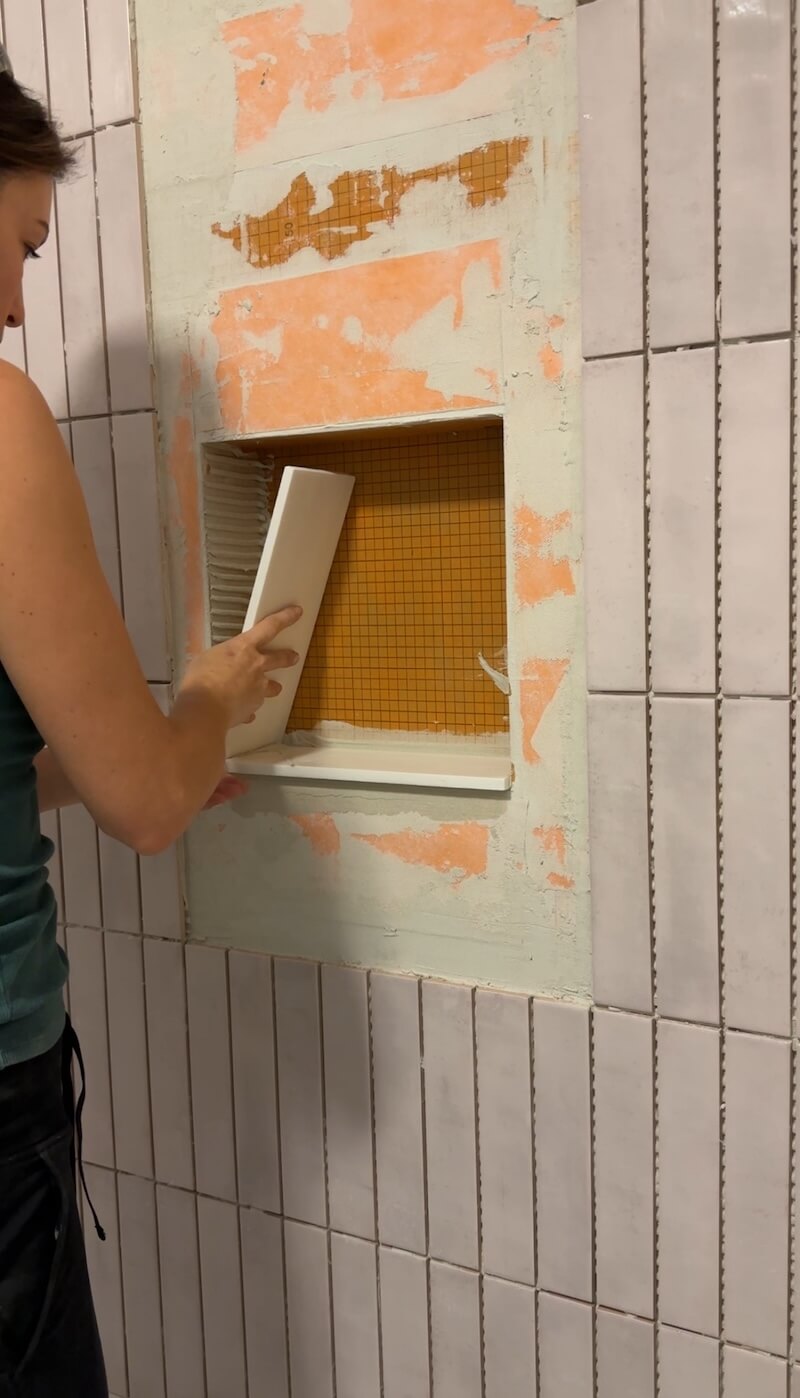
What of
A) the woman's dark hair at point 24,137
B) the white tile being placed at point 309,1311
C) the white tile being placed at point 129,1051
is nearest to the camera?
the woman's dark hair at point 24,137

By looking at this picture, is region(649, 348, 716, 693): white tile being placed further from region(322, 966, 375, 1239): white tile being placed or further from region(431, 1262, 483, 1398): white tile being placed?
region(431, 1262, 483, 1398): white tile being placed

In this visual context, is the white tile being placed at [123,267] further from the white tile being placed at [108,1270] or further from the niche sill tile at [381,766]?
the white tile being placed at [108,1270]

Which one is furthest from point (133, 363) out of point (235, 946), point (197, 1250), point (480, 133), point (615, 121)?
point (197, 1250)

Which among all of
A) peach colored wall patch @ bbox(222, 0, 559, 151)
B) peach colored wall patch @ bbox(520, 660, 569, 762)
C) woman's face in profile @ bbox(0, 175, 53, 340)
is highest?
peach colored wall patch @ bbox(222, 0, 559, 151)

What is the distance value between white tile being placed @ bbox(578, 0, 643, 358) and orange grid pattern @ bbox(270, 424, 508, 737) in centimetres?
21

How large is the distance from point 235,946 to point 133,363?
0.73 metres

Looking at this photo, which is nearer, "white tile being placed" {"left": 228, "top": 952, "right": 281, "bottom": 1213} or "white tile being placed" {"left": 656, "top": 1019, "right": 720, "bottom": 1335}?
"white tile being placed" {"left": 656, "top": 1019, "right": 720, "bottom": 1335}

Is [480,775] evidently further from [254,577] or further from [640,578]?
[254,577]

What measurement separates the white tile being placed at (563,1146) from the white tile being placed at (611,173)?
0.69 m

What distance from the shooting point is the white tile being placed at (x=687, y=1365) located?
1103mm

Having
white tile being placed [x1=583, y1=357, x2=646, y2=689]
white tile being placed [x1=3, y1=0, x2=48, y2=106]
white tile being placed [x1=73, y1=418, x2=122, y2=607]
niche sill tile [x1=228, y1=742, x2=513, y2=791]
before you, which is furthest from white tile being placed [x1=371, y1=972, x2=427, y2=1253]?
white tile being placed [x1=3, y1=0, x2=48, y2=106]

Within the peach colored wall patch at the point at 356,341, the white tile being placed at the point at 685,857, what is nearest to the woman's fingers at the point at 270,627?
the peach colored wall patch at the point at 356,341

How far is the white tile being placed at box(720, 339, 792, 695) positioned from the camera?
0.97m

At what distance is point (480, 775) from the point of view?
116 centimetres
